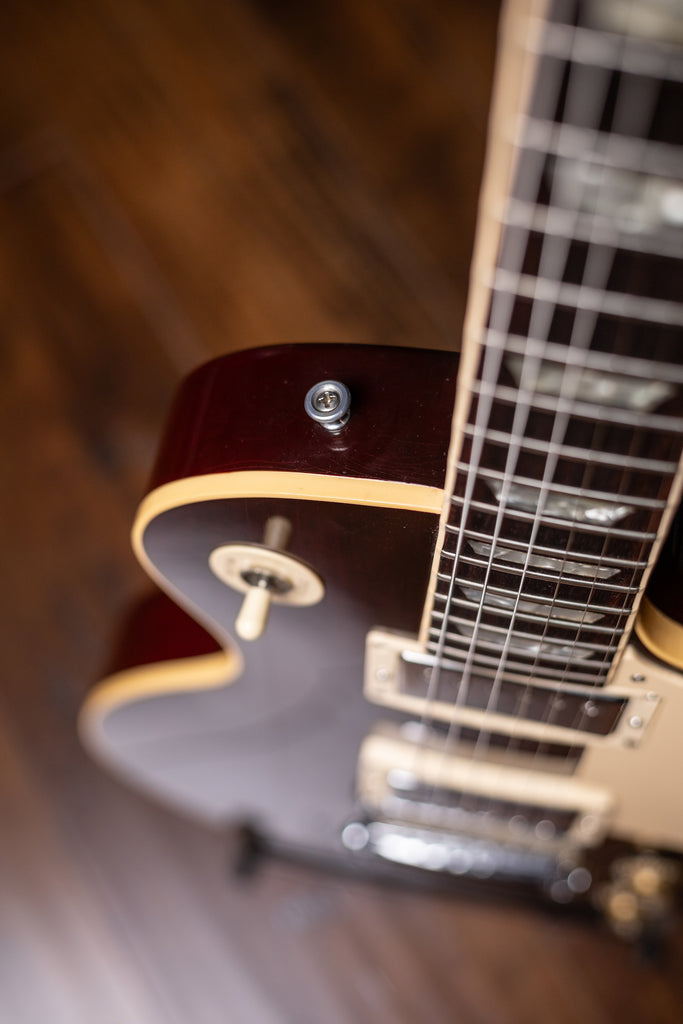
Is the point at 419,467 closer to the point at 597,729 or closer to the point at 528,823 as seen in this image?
the point at 597,729

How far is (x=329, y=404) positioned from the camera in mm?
510

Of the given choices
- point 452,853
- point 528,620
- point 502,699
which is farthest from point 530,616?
point 452,853

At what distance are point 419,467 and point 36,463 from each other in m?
0.81

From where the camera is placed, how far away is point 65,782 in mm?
1107

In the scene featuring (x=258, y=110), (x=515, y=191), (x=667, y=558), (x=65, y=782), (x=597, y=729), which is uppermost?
(x=258, y=110)

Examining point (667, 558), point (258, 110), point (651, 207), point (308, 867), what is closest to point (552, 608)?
point (667, 558)

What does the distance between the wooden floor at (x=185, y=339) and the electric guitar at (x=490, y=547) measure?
0.19 metres

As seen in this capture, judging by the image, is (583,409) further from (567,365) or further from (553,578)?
(553,578)

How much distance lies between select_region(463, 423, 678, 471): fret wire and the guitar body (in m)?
0.07

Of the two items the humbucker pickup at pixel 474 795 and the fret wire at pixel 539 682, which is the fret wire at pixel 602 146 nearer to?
the fret wire at pixel 539 682

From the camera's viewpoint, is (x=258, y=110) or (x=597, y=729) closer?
(x=597, y=729)

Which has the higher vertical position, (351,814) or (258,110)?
(258,110)

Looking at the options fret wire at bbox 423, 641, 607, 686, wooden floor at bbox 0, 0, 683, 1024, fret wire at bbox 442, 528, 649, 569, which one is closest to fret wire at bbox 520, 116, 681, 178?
fret wire at bbox 442, 528, 649, 569

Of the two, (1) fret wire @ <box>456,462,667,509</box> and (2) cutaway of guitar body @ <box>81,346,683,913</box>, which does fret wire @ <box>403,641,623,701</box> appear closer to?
(2) cutaway of guitar body @ <box>81,346,683,913</box>
